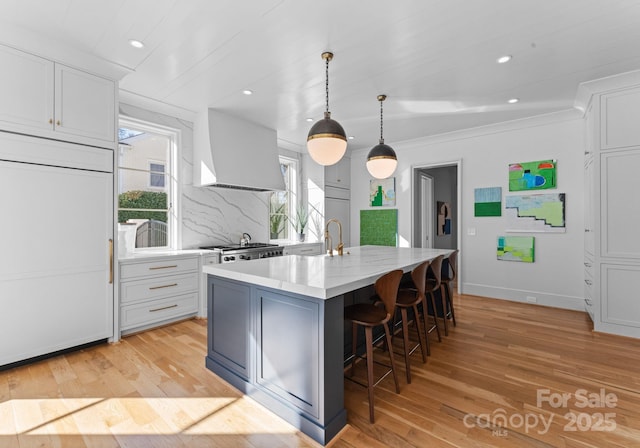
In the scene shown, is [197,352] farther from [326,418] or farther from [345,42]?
[345,42]

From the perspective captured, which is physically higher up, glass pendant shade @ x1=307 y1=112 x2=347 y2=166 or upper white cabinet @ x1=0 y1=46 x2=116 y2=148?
upper white cabinet @ x1=0 y1=46 x2=116 y2=148

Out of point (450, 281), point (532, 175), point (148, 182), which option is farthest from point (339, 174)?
point (148, 182)

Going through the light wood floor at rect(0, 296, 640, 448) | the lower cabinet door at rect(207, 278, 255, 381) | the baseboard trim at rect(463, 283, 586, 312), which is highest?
the lower cabinet door at rect(207, 278, 255, 381)

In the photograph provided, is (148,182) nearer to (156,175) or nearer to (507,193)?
(156,175)

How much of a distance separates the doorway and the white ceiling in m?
1.83

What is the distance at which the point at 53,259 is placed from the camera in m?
2.70

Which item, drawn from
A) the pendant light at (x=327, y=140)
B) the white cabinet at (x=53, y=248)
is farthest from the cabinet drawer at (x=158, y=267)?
the pendant light at (x=327, y=140)

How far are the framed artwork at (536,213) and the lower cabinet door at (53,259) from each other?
524cm

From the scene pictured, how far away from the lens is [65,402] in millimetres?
2084

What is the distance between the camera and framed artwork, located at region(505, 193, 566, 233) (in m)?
4.30

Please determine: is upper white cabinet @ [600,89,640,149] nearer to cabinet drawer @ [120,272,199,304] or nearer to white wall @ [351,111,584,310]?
white wall @ [351,111,584,310]

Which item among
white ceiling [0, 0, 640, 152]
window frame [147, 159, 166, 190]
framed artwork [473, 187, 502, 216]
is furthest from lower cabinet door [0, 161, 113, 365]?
framed artwork [473, 187, 502, 216]

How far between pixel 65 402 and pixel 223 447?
1270 millimetres

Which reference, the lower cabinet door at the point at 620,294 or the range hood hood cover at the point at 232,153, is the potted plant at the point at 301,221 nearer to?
the range hood hood cover at the point at 232,153
